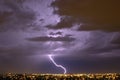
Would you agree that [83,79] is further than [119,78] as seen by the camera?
Yes

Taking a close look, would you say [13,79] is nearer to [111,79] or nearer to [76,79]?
[76,79]

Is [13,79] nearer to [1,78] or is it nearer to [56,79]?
[1,78]

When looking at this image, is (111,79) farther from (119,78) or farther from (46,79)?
(46,79)

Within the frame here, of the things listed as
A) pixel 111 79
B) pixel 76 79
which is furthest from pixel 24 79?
pixel 111 79

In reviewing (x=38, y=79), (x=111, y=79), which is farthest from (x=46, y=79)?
(x=111, y=79)

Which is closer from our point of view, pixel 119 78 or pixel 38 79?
pixel 119 78

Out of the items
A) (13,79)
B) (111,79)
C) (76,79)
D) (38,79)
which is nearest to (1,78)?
(13,79)

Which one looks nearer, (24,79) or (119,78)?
(119,78)
